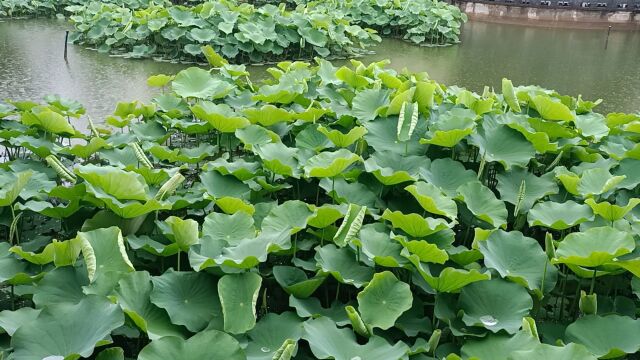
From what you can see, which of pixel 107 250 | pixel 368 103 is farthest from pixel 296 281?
pixel 368 103

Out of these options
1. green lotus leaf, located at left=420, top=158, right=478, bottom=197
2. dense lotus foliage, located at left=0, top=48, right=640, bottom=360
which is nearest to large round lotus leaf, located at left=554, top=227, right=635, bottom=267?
dense lotus foliage, located at left=0, top=48, right=640, bottom=360

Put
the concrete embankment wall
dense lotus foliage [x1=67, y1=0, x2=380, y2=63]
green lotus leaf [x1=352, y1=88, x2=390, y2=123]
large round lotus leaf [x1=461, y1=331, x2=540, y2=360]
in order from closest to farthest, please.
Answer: large round lotus leaf [x1=461, y1=331, x2=540, y2=360], green lotus leaf [x1=352, y1=88, x2=390, y2=123], dense lotus foliage [x1=67, y1=0, x2=380, y2=63], the concrete embankment wall

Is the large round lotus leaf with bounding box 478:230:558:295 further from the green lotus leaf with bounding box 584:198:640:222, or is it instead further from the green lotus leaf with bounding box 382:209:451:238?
the green lotus leaf with bounding box 584:198:640:222

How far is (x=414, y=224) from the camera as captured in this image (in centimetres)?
176

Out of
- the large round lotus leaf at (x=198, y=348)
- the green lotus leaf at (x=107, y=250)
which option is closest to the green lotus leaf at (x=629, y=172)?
the large round lotus leaf at (x=198, y=348)

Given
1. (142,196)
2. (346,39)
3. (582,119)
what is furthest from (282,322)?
(346,39)

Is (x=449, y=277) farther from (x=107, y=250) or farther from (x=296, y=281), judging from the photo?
(x=107, y=250)

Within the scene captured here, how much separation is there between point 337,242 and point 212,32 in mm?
4530

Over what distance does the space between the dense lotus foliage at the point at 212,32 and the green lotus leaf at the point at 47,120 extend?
11.0ft

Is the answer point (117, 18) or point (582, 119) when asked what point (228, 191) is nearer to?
point (582, 119)

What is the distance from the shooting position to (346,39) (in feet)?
21.6

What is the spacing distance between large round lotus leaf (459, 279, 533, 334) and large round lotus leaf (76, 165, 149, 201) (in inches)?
36.3

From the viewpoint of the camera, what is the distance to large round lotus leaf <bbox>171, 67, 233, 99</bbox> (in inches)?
119

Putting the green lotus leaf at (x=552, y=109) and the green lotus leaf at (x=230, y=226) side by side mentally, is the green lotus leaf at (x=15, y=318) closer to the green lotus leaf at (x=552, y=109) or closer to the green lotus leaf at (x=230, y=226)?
the green lotus leaf at (x=230, y=226)
